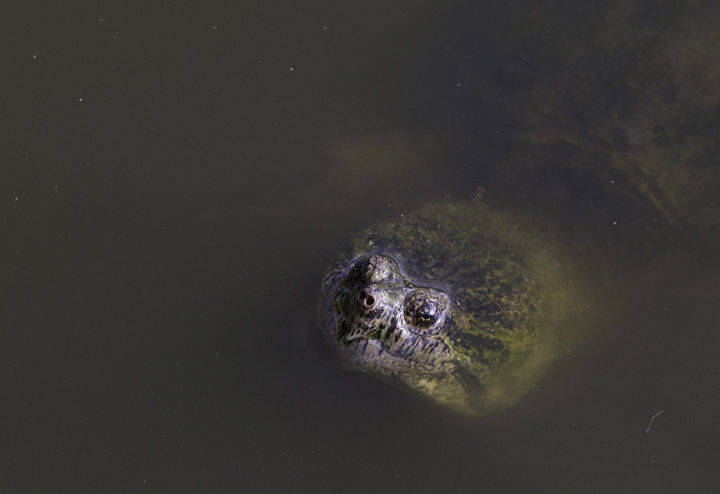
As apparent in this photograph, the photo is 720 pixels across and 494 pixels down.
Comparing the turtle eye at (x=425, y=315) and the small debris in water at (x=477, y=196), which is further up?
the small debris in water at (x=477, y=196)

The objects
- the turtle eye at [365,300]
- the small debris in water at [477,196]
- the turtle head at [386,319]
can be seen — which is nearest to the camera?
the turtle eye at [365,300]

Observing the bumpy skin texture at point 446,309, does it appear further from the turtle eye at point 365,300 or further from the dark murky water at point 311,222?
the dark murky water at point 311,222

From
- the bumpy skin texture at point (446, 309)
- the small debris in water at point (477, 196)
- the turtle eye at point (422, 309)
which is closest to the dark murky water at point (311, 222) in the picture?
the small debris in water at point (477, 196)

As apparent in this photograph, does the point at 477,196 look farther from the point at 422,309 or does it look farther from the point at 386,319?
the point at 386,319

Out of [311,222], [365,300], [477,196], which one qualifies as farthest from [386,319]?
[477,196]

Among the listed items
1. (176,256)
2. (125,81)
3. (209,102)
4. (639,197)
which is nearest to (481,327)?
(639,197)

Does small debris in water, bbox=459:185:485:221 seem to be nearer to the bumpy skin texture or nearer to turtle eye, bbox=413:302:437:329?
the bumpy skin texture

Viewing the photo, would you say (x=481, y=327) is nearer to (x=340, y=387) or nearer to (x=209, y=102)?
(x=340, y=387)
